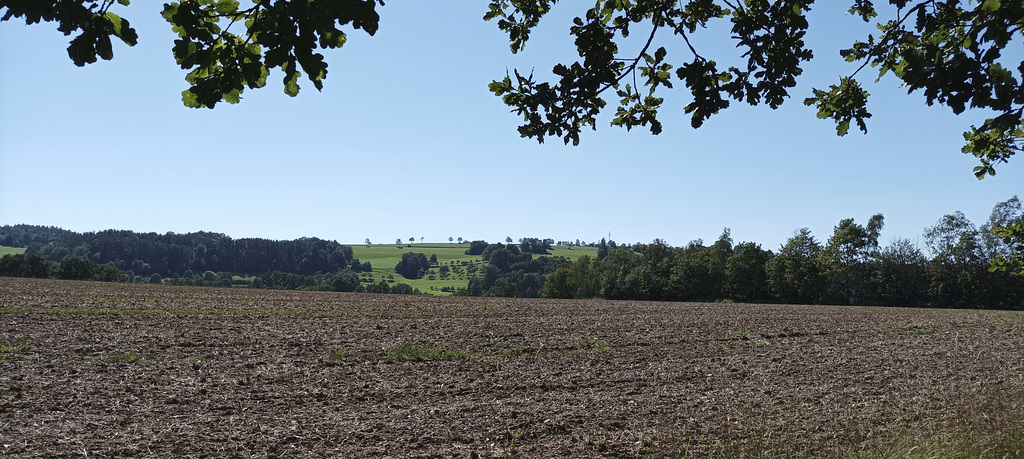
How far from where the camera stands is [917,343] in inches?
919

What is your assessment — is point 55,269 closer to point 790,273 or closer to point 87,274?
point 87,274

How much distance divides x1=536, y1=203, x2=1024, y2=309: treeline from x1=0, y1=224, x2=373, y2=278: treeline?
84.9m

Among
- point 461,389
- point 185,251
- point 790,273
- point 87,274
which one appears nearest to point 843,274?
point 790,273

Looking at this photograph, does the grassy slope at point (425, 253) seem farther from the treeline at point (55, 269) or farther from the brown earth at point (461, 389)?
the brown earth at point (461, 389)

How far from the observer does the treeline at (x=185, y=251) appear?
117312 millimetres

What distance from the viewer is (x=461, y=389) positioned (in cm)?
1270

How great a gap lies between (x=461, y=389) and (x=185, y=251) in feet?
439

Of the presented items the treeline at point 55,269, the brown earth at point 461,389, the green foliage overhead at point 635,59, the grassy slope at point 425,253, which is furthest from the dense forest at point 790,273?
the green foliage overhead at point 635,59

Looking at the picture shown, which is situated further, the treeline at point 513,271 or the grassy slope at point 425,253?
the grassy slope at point 425,253

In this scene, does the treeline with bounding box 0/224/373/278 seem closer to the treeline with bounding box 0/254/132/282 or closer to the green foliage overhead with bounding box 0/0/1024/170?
the treeline with bounding box 0/254/132/282

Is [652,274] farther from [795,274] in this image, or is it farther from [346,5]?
[346,5]

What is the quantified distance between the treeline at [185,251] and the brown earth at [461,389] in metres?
111

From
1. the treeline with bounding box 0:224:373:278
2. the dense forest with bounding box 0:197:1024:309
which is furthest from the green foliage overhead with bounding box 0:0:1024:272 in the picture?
the treeline with bounding box 0:224:373:278

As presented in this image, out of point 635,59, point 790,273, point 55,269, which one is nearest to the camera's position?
point 635,59
